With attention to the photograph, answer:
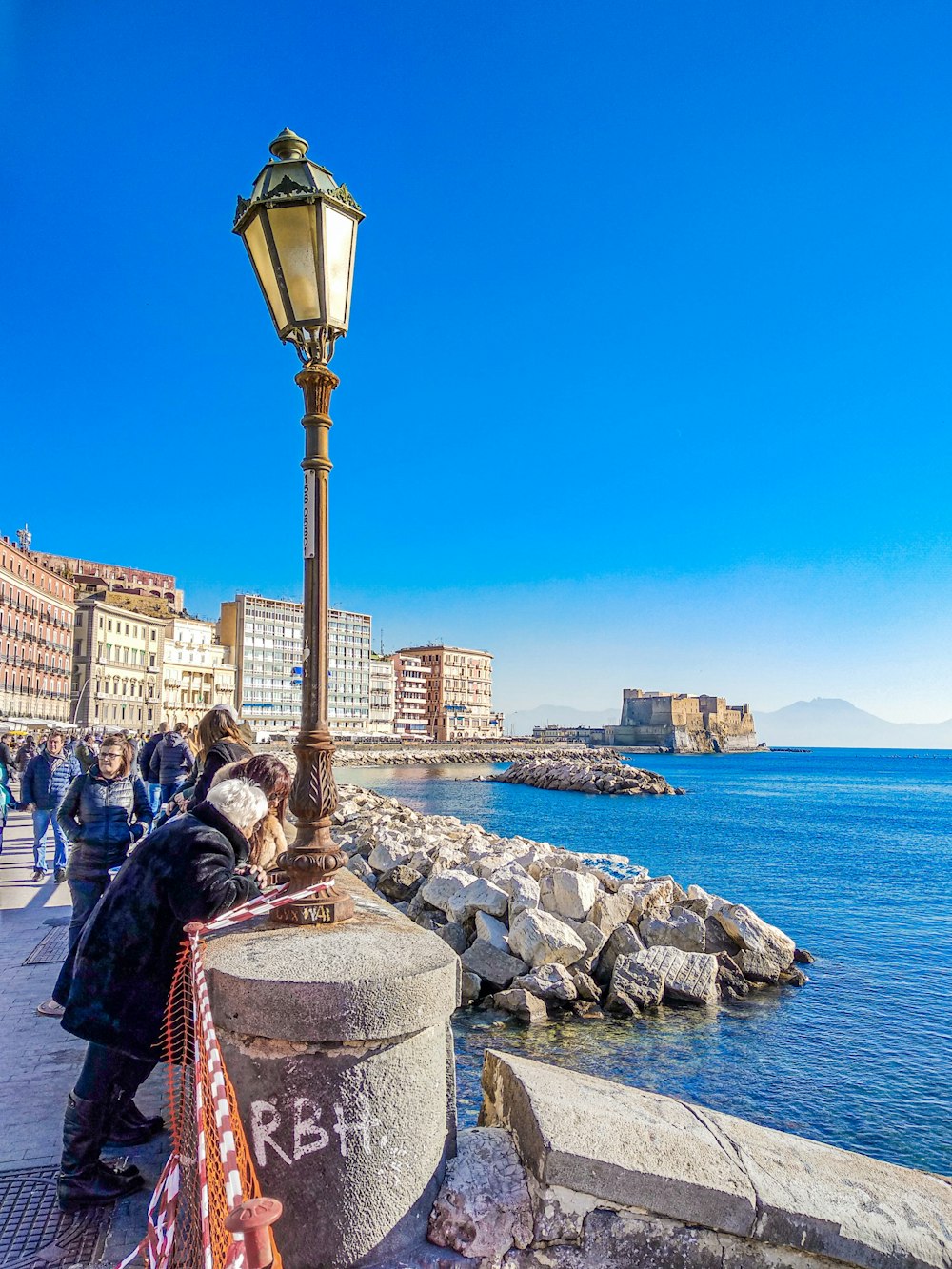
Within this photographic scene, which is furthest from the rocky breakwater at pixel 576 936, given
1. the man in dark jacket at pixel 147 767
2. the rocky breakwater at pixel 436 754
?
the rocky breakwater at pixel 436 754

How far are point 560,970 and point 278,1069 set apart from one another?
796 centimetres

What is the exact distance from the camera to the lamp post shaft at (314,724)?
3.41 meters

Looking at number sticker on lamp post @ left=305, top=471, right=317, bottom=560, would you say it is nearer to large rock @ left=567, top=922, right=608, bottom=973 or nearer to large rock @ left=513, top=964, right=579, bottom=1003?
large rock @ left=513, top=964, right=579, bottom=1003

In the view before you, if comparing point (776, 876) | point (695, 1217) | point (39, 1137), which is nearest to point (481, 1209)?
point (695, 1217)

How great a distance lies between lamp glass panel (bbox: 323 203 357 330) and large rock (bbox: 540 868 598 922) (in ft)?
30.9

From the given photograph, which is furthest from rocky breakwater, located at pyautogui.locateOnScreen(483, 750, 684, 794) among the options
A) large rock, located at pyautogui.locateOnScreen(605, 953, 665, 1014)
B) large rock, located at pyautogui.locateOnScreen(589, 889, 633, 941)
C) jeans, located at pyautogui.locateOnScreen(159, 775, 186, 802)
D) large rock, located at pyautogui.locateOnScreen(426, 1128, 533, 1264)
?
large rock, located at pyautogui.locateOnScreen(426, 1128, 533, 1264)

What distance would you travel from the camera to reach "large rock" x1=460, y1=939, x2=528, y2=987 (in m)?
10.0

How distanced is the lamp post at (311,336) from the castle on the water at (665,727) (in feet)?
537

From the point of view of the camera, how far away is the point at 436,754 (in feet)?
366

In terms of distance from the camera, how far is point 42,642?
5725 cm

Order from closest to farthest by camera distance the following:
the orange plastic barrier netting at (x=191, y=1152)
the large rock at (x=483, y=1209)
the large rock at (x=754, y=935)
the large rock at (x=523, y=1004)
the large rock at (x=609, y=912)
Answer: the orange plastic barrier netting at (x=191, y=1152) → the large rock at (x=483, y=1209) → the large rock at (x=523, y=1004) → the large rock at (x=609, y=912) → the large rock at (x=754, y=935)

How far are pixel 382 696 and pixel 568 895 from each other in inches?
4562

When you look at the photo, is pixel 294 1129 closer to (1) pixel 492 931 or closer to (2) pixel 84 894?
(2) pixel 84 894

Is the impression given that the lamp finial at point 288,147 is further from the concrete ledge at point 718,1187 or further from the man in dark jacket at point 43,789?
the man in dark jacket at point 43,789
